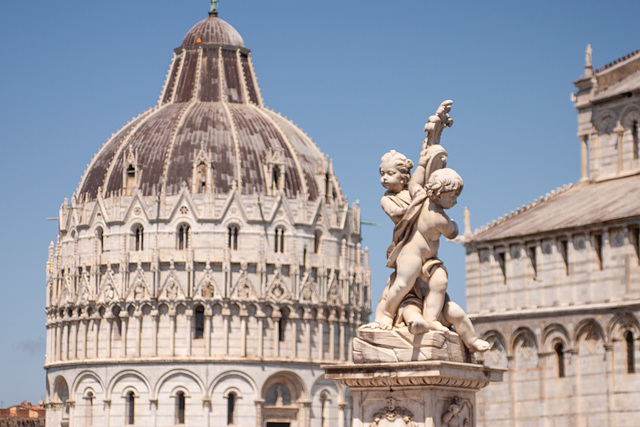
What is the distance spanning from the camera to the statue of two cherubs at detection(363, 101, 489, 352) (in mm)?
15328

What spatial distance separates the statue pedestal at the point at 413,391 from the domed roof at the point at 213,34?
99303 mm

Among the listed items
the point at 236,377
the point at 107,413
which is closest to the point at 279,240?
the point at 236,377

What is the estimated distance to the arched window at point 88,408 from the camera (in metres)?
105

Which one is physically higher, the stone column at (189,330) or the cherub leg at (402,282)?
the stone column at (189,330)

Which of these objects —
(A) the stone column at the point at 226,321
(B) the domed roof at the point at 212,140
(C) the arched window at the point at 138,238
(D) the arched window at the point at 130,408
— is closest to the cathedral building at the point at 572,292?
(A) the stone column at the point at 226,321

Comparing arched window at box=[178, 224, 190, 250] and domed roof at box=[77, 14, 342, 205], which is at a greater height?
domed roof at box=[77, 14, 342, 205]

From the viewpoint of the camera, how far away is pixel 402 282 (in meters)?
15.3

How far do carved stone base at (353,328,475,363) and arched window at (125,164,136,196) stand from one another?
299 ft

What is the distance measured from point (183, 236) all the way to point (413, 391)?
89605 millimetres

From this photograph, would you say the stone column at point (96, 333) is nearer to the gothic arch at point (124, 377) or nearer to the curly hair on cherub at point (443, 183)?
the gothic arch at point (124, 377)

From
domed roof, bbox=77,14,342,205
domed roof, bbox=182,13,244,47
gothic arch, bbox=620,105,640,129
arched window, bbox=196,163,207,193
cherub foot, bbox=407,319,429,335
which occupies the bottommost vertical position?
cherub foot, bbox=407,319,429,335

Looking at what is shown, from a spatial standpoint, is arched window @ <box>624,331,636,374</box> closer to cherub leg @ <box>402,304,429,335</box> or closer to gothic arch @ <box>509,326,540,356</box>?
gothic arch @ <box>509,326,540,356</box>

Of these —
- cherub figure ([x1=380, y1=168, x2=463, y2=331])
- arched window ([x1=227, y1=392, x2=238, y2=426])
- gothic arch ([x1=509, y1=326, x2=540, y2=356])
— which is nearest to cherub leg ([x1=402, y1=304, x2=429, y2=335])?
cherub figure ([x1=380, y1=168, x2=463, y2=331])

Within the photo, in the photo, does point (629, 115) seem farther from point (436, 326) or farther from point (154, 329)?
point (436, 326)
